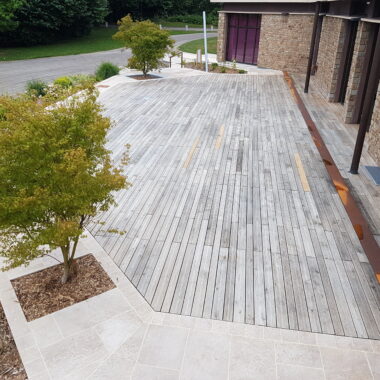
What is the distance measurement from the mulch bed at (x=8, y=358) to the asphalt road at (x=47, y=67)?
721 inches

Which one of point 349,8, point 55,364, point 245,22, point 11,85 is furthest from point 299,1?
point 55,364

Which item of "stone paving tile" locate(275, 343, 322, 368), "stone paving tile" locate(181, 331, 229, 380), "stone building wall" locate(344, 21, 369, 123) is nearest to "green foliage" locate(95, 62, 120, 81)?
"stone building wall" locate(344, 21, 369, 123)

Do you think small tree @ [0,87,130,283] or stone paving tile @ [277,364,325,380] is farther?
small tree @ [0,87,130,283]

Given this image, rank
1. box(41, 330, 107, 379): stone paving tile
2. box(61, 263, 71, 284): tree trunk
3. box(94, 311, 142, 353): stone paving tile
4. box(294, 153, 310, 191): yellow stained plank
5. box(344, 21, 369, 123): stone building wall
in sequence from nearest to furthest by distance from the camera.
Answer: box(41, 330, 107, 379): stone paving tile
box(94, 311, 142, 353): stone paving tile
box(61, 263, 71, 284): tree trunk
box(294, 153, 310, 191): yellow stained plank
box(344, 21, 369, 123): stone building wall

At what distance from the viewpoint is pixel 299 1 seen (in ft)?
74.3

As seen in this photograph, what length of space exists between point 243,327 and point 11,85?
2240cm

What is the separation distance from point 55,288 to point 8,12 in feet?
124

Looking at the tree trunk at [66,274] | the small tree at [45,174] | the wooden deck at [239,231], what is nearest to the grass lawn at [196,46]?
the wooden deck at [239,231]

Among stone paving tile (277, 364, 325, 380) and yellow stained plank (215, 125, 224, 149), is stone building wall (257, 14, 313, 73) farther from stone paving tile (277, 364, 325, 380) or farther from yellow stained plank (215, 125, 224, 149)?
stone paving tile (277, 364, 325, 380)

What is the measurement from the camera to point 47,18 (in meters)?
39.2

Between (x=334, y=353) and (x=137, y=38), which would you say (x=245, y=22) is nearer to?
(x=137, y=38)

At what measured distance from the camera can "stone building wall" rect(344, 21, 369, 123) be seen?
13719 millimetres

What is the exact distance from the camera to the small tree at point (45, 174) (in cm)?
534

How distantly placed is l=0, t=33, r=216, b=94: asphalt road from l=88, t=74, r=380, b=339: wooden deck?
13.0 m
